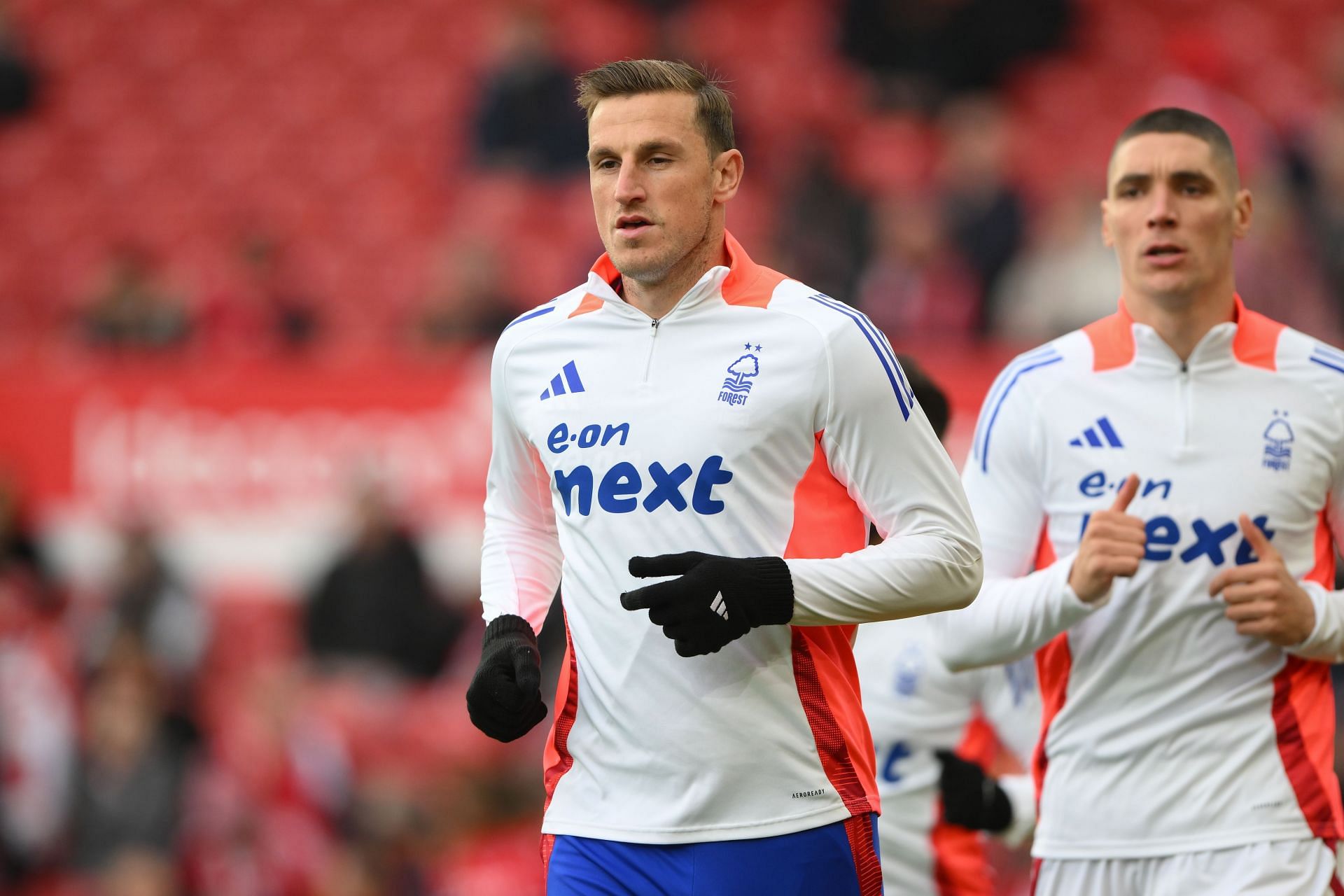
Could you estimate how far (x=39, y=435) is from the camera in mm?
10836

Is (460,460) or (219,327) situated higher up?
(219,327)

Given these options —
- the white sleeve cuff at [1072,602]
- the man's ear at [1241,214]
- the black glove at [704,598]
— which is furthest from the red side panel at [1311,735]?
the black glove at [704,598]

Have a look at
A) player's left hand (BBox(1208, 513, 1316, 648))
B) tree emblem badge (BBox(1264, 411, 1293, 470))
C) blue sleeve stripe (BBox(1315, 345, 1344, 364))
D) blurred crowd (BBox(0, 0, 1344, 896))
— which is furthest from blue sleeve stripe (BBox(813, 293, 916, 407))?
blurred crowd (BBox(0, 0, 1344, 896))

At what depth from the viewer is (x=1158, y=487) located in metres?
4.67

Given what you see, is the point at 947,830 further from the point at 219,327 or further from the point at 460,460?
the point at 219,327

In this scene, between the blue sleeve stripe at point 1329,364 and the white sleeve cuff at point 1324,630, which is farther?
the blue sleeve stripe at point 1329,364

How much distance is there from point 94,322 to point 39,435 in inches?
53.3

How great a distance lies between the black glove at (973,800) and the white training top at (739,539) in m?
1.14

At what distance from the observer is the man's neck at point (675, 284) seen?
411cm

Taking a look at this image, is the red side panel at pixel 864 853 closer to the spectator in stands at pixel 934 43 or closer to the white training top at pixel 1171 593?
the white training top at pixel 1171 593

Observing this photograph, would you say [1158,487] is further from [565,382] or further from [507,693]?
[507,693]

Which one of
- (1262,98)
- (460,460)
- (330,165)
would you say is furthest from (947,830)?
(330,165)

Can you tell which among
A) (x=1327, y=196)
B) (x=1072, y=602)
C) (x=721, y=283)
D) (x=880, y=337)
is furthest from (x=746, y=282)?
(x=1327, y=196)

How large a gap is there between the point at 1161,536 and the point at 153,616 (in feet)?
24.2
